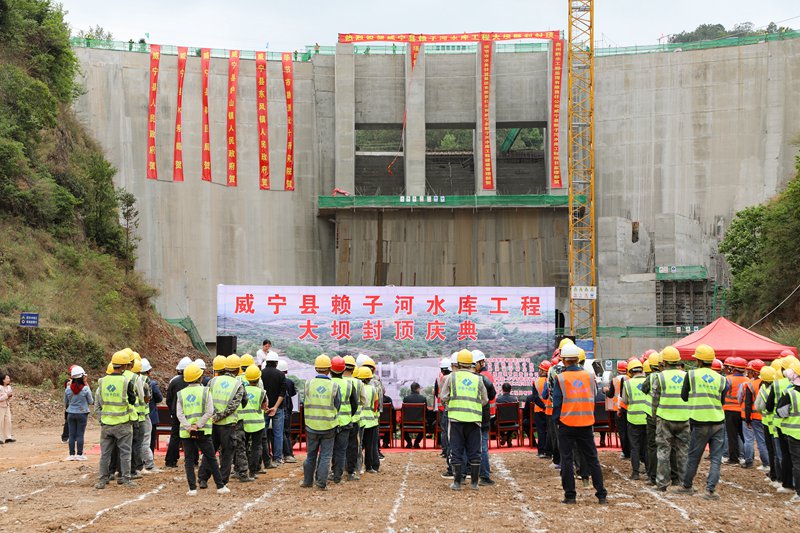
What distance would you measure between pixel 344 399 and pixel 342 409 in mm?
141

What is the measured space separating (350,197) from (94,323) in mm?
17711

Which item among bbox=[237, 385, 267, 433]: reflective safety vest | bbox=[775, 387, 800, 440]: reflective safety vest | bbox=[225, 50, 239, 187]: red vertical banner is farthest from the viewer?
bbox=[225, 50, 239, 187]: red vertical banner

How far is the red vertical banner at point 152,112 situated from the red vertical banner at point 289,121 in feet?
21.7

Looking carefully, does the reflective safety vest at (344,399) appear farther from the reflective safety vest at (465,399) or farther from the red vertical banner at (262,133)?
the red vertical banner at (262,133)

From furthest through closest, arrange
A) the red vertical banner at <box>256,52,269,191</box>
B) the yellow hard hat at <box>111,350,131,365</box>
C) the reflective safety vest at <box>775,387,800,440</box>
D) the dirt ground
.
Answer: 1. the red vertical banner at <box>256,52,269,191</box>
2. the yellow hard hat at <box>111,350,131,365</box>
3. the reflective safety vest at <box>775,387,800,440</box>
4. the dirt ground

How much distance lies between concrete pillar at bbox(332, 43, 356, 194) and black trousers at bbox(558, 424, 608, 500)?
38.7 m

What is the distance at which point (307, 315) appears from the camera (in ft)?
74.3

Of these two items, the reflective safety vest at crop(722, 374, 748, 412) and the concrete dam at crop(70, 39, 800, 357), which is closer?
the reflective safety vest at crop(722, 374, 748, 412)

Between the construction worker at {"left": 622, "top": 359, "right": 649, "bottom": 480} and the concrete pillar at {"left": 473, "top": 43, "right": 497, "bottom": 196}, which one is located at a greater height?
the concrete pillar at {"left": 473, "top": 43, "right": 497, "bottom": 196}

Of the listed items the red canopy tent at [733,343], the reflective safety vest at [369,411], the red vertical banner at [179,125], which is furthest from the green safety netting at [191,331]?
the reflective safety vest at [369,411]

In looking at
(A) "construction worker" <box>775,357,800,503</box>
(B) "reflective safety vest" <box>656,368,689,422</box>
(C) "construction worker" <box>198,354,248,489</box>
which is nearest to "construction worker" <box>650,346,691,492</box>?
(B) "reflective safety vest" <box>656,368,689,422</box>

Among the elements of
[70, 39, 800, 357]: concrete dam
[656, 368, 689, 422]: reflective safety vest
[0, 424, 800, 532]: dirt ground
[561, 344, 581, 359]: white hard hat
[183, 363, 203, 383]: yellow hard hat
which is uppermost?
[70, 39, 800, 357]: concrete dam

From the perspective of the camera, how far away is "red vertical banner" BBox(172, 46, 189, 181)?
4784cm

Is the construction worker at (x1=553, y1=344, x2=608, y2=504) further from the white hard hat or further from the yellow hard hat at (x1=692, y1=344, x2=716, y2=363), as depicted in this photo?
the yellow hard hat at (x1=692, y1=344, x2=716, y2=363)
